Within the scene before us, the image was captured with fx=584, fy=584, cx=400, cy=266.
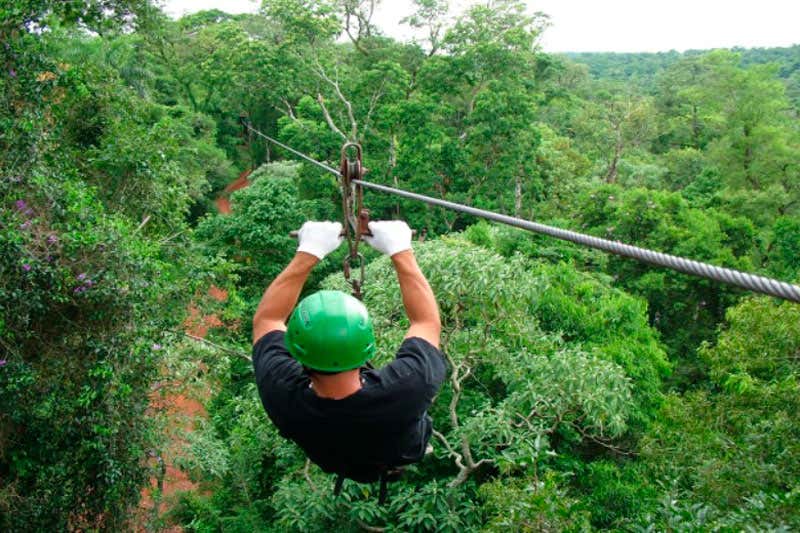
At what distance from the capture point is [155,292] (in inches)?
202

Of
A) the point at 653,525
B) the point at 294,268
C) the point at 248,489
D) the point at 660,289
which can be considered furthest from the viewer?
the point at 660,289

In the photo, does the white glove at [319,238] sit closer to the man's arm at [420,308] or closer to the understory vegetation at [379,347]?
the man's arm at [420,308]

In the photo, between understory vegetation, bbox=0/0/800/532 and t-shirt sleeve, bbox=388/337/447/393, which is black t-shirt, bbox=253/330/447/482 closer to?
t-shirt sleeve, bbox=388/337/447/393

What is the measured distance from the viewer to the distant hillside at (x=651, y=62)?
182ft

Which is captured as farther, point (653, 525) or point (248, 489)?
point (248, 489)

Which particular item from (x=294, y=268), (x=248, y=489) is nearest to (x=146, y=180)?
(x=248, y=489)

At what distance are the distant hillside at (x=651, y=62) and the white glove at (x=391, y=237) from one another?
5478 centimetres

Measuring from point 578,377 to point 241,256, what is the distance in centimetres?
1034

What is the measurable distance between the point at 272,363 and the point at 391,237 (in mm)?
588

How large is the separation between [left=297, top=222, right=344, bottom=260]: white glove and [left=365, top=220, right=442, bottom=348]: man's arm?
21 cm

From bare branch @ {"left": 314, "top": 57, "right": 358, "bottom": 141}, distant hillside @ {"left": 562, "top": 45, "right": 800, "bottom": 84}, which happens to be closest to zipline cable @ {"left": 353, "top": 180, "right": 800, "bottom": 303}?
bare branch @ {"left": 314, "top": 57, "right": 358, "bottom": 141}

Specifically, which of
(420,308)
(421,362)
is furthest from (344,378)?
(420,308)

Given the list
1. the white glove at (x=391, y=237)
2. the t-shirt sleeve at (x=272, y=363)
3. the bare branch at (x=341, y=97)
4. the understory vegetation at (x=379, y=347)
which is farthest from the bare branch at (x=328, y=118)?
the t-shirt sleeve at (x=272, y=363)

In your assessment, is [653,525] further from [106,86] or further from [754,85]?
[754,85]
